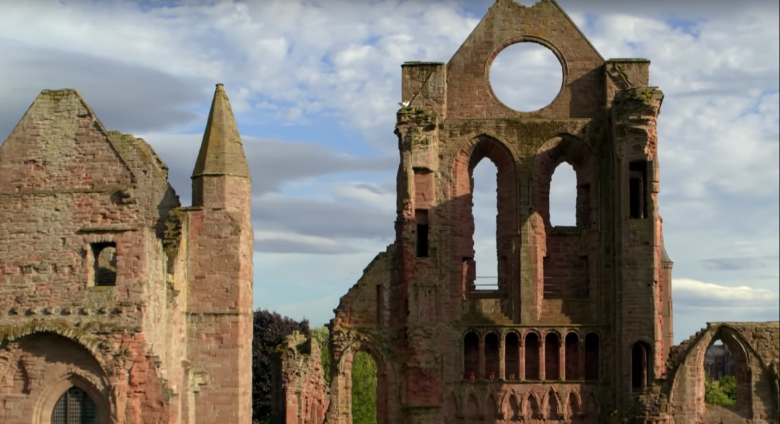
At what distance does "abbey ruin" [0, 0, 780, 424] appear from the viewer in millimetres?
27297

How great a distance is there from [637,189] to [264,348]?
30.4m

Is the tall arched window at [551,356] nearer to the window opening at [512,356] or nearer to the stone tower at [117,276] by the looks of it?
the window opening at [512,356]

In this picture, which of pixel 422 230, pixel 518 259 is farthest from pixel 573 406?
pixel 422 230

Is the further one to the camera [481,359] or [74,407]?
[481,359]

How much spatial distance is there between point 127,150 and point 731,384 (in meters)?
43.6

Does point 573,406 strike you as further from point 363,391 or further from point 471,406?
point 363,391

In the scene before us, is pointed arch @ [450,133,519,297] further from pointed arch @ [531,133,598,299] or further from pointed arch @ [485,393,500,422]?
pointed arch @ [485,393,500,422]

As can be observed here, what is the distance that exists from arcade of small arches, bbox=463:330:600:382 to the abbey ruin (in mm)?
50

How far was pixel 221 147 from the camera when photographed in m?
30.3

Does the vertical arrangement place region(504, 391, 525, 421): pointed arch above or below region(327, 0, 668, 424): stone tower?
below

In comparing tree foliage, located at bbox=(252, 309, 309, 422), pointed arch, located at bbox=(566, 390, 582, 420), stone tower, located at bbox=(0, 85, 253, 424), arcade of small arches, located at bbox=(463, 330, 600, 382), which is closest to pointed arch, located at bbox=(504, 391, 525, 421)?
arcade of small arches, located at bbox=(463, 330, 600, 382)

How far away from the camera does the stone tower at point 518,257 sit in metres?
32.8

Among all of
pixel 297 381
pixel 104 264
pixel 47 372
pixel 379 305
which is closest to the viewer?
pixel 47 372

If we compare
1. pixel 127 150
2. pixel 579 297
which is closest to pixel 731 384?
pixel 579 297
